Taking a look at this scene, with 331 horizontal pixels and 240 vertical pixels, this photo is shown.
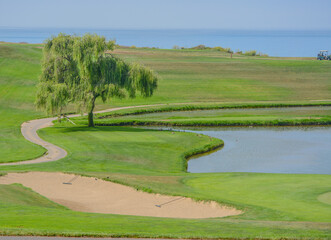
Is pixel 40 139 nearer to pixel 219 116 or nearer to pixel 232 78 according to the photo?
pixel 219 116

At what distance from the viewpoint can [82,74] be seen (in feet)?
164

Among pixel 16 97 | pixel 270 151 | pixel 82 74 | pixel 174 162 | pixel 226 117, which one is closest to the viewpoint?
pixel 174 162

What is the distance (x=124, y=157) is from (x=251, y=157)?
10302 mm

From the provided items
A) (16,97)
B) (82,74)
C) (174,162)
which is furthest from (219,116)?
(16,97)

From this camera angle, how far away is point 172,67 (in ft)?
334

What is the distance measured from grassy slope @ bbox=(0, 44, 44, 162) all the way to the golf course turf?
0.37 ft

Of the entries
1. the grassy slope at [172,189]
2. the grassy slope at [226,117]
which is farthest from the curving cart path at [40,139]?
the grassy slope at [226,117]

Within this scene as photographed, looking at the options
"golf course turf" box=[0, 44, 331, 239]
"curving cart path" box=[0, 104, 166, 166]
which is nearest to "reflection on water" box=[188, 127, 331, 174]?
"golf course turf" box=[0, 44, 331, 239]

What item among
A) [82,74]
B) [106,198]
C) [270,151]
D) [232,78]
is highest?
[82,74]

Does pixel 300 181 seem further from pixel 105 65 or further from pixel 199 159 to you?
pixel 105 65

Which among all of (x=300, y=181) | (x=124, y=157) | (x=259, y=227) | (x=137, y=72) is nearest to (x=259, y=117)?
(x=137, y=72)

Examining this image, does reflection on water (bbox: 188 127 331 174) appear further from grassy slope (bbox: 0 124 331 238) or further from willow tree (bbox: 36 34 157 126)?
willow tree (bbox: 36 34 157 126)

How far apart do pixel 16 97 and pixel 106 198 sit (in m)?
49.7

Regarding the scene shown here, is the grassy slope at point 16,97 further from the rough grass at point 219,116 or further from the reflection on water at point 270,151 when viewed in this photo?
the reflection on water at point 270,151
